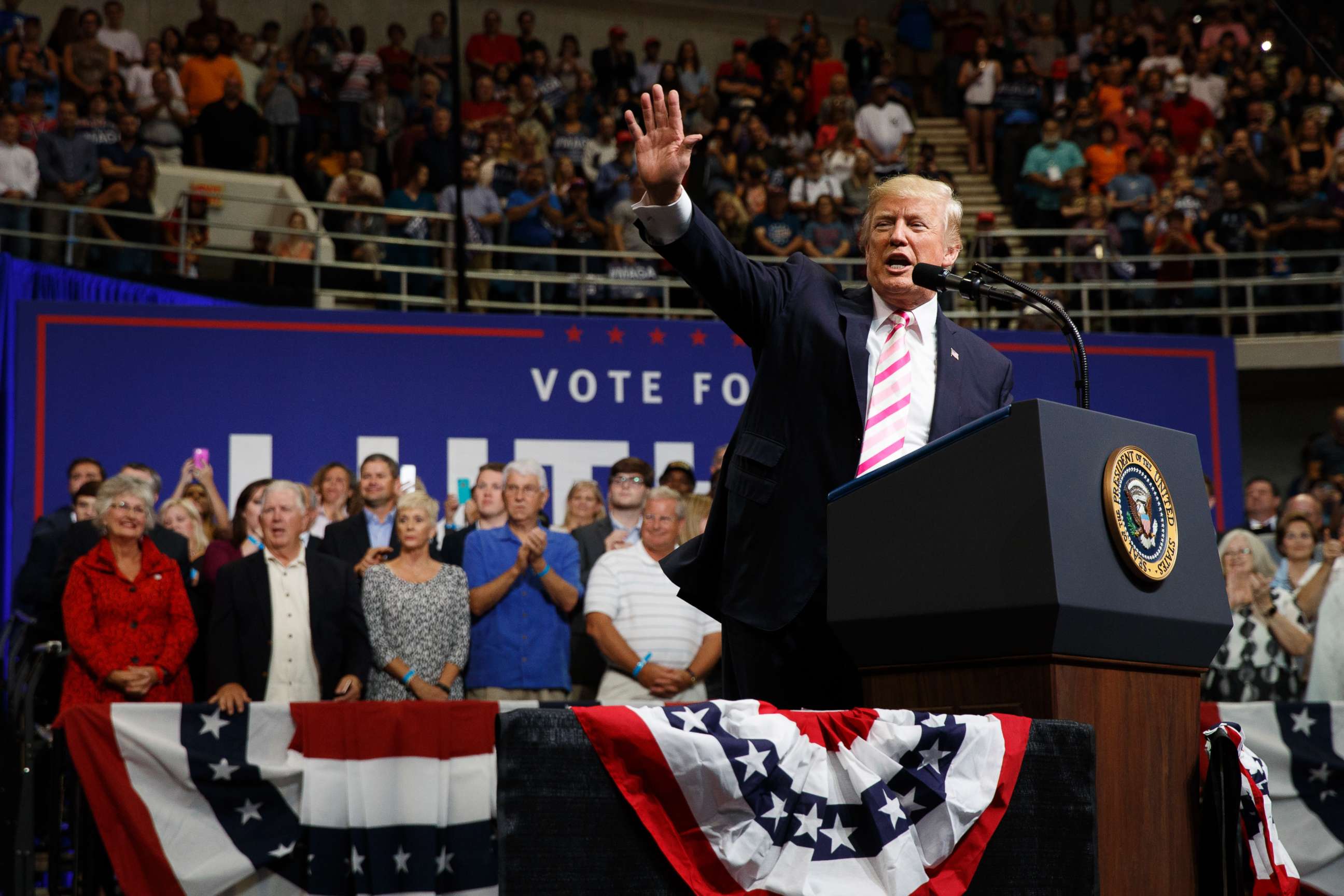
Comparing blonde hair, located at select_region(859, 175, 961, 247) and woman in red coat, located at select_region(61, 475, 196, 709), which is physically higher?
blonde hair, located at select_region(859, 175, 961, 247)

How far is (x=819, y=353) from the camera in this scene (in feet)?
8.20

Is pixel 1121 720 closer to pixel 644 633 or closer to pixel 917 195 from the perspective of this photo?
pixel 917 195

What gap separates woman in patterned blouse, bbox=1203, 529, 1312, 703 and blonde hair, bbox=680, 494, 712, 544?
2.07m

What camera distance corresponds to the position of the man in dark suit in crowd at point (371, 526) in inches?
246

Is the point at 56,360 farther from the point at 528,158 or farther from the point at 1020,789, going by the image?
the point at 1020,789

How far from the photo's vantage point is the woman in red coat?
5.29 m

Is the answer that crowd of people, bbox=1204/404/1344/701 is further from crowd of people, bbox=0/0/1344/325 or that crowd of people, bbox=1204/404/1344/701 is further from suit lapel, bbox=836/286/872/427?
suit lapel, bbox=836/286/872/427

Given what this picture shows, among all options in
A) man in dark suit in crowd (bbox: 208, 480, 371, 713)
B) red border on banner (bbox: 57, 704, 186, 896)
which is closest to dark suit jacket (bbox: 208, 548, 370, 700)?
man in dark suit in crowd (bbox: 208, 480, 371, 713)

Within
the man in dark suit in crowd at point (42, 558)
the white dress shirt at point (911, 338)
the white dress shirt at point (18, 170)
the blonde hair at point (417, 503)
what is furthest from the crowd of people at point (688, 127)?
the white dress shirt at point (911, 338)

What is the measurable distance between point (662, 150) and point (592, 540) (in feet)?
14.0

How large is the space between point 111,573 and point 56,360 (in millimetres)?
2632

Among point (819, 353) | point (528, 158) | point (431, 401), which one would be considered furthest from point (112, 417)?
point (819, 353)

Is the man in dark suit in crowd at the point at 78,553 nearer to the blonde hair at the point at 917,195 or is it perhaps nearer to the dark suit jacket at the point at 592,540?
the dark suit jacket at the point at 592,540

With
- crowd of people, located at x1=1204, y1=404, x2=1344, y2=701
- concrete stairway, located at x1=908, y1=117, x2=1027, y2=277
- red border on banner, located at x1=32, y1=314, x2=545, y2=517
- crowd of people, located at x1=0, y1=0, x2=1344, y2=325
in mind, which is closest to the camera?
crowd of people, located at x1=1204, y1=404, x2=1344, y2=701
